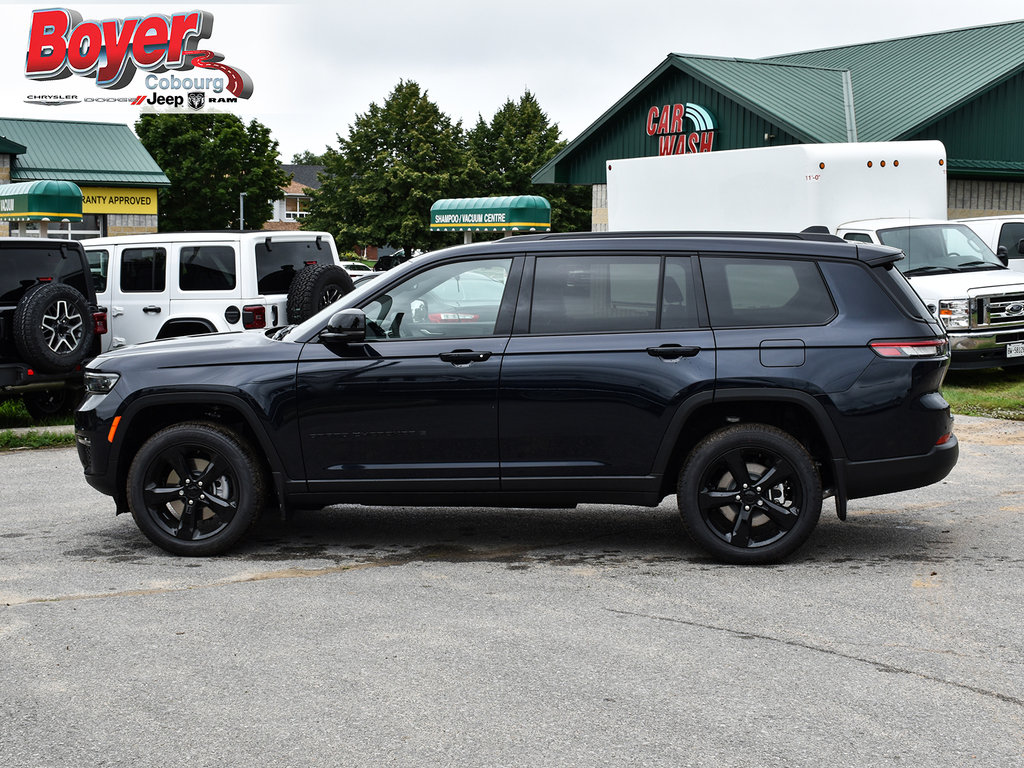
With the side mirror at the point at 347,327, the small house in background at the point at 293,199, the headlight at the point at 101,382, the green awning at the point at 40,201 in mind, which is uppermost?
the small house in background at the point at 293,199

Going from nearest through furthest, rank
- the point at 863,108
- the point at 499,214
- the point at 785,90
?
the point at 499,214
the point at 863,108
the point at 785,90

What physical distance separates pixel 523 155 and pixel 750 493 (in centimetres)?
6911

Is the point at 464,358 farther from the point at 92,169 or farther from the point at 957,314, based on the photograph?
the point at 92,169

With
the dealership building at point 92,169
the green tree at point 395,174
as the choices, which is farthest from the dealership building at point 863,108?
the green tree at point 395,174

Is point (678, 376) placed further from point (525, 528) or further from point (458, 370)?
point (525, 528)

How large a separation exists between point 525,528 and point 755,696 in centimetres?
321

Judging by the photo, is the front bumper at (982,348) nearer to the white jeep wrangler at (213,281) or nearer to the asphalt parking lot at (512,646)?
the asphalt parking lot at (512,646)

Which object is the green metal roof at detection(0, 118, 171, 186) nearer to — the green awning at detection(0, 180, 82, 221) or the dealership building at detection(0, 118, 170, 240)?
the dealership building at detection(0, 118, 170, 240)

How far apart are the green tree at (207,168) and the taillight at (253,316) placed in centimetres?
5643

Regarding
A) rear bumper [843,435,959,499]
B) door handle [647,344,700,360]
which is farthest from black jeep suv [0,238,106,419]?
rear bumper [843,435,959,499]

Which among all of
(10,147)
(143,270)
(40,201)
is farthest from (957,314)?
(10,147)

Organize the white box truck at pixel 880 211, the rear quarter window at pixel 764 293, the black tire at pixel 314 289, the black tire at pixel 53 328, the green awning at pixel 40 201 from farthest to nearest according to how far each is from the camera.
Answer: the green awning at pixel 40 201, the white box truck at pixel 880 211, the black tire at pixel 314 289, the black tire at pixel 53 328, the rear quarter window at pixel 764 293

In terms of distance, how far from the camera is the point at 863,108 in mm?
29078

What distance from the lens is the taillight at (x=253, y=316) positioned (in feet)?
43.7
